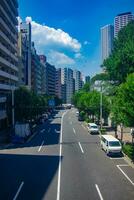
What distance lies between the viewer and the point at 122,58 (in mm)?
67000

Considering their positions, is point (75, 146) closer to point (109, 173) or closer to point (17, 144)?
point (17, 144)

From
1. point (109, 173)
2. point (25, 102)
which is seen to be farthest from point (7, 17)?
point (109, 173)

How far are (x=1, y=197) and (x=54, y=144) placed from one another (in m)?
28.9

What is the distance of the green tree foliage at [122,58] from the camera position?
219ft

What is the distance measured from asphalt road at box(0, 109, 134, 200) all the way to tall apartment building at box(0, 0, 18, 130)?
33069 mm

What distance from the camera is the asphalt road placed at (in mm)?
26078

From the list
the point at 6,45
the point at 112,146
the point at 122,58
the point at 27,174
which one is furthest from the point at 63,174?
the point at 6,45

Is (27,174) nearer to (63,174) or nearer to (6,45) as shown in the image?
(63,174)

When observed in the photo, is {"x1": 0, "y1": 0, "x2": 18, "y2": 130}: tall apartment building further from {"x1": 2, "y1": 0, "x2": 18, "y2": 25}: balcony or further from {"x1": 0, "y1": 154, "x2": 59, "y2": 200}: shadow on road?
{"x1": 0, "y1": 154, "x2": 59, "y2": 200}: shadow on road

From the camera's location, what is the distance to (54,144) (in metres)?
54.3

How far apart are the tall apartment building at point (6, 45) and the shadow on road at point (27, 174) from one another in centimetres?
3641

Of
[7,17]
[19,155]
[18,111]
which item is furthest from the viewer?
[7,17]

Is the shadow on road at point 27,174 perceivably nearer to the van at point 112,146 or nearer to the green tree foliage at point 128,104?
the van at point 112,146

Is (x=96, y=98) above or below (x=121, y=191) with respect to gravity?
above
